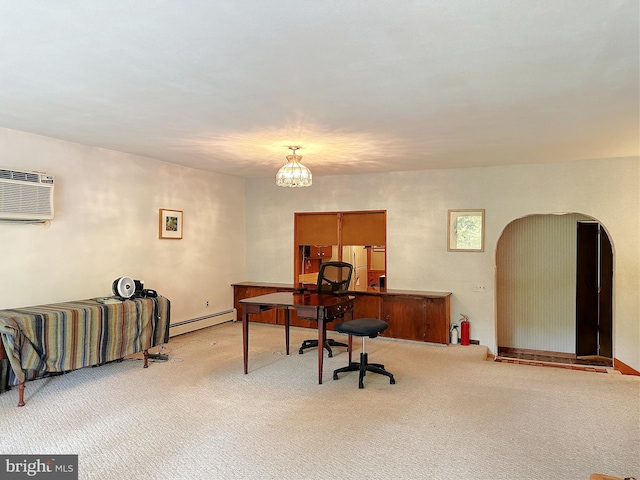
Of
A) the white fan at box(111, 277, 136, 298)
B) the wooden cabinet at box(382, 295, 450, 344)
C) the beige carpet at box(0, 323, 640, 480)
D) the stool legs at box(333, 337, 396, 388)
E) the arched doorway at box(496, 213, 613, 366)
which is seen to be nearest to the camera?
the beige carpet at box(0, 323, 640, 480)

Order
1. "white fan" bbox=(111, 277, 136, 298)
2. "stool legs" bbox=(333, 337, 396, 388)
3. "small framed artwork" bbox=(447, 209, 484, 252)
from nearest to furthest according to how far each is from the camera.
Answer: "stool legs" bbox=(333, 337, 396, 388), "white fan" bbox=(111, 277, 136, 298), "small framed artwork" bbox=(447, 209, 484, 252)

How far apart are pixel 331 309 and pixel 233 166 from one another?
282 centimetres

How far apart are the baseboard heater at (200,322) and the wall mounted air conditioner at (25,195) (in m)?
2.39

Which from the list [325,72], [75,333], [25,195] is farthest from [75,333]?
[325,72]

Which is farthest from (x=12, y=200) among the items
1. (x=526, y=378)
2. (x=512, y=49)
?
(x=526, y=378)

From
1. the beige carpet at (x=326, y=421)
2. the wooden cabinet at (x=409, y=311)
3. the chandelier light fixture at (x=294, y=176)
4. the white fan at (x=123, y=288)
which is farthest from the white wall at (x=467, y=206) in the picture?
the white fan at (x=123, y=288)

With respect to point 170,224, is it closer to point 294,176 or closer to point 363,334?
point 294,176

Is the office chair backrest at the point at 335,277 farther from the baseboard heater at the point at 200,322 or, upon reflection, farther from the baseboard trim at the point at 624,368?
the baseboard trim at the point at 624,368

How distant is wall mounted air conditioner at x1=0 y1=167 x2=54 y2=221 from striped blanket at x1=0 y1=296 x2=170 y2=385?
3.08ft

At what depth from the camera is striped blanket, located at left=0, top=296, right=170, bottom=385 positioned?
3.69m

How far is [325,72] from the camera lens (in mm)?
2672

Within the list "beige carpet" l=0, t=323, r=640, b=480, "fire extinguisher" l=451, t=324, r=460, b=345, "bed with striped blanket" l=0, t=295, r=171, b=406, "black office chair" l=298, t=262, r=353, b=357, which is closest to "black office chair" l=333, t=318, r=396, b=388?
"beige carpet" l=0, t=323, r=640, b=480

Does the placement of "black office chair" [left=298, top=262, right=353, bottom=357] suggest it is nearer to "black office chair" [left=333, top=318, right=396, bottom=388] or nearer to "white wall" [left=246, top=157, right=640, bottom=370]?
"black office chair" [left=333, top=318, right=396, bottom=388]

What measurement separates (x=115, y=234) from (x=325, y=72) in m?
3.85
